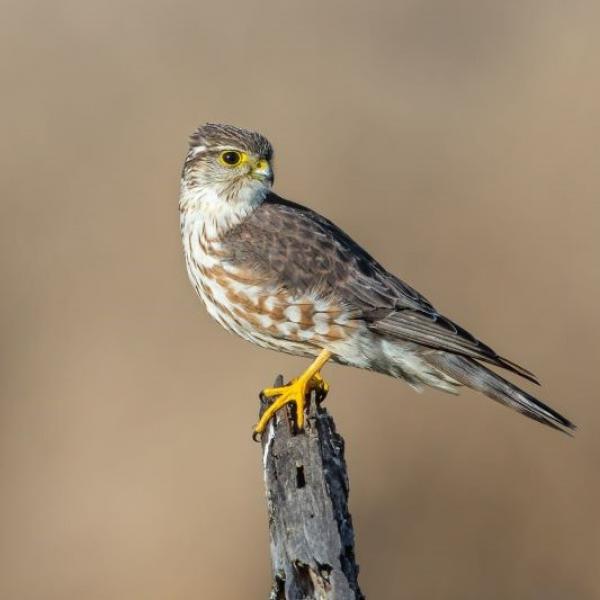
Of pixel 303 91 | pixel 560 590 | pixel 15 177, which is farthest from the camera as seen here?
pixel 303 91

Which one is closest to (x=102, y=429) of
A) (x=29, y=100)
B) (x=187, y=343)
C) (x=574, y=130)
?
(x=187, y=343)

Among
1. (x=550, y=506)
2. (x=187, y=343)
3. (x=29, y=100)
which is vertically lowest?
(x=550, y=506)

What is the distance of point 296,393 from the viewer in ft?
21.3

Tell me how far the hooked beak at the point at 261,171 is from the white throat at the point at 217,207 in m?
0.05

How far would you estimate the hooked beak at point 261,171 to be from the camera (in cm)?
738

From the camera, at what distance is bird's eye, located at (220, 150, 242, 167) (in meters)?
7.39

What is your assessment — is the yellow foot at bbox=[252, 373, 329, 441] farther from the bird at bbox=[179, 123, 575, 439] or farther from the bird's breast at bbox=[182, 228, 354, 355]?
the bird's breast at bbox=[182, 228, 354, 355]

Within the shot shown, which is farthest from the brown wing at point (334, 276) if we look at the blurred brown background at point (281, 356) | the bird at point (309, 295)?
the blurred brown background at point (281, 356)

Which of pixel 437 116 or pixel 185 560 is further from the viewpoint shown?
pixel 437 116

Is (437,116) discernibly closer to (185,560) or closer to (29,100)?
(29,100)

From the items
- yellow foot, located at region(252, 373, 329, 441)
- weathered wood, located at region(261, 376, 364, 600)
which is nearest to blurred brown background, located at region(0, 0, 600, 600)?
yellow foot, located at region(252, 373, 329, 441)

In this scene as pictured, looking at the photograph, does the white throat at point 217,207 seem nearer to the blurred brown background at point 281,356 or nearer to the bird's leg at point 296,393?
the bird's leg at point 296,393

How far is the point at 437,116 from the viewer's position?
1133 cm

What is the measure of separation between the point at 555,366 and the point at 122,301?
3.34 metres
